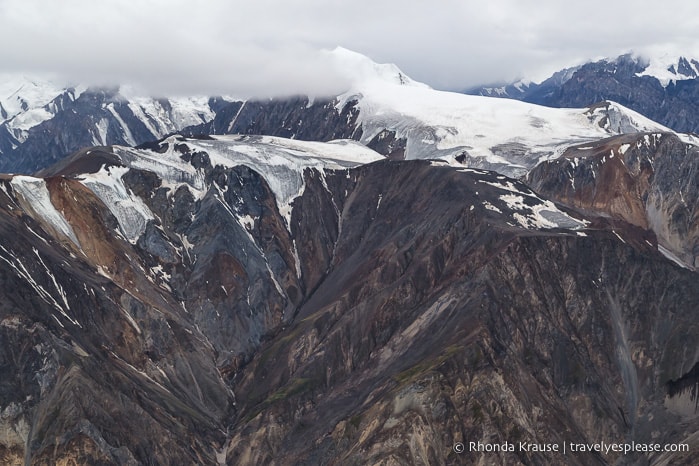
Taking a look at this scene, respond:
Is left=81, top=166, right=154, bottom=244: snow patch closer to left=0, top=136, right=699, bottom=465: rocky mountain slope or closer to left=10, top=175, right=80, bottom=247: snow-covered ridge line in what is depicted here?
left=0, top=136, right=699, bottom=465: rocky mountain slope

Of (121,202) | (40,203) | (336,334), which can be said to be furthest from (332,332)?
(40,203)

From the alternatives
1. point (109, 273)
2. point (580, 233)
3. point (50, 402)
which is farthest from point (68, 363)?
point (580, 233)

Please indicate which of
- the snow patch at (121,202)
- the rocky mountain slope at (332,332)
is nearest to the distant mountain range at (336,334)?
the rocky mountain slope at (332,332)

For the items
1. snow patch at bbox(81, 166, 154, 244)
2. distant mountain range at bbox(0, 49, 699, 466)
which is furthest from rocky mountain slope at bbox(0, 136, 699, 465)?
snow patch at bbox(81, 166, 154, 244)

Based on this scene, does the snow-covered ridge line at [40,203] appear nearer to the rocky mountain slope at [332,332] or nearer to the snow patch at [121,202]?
the rocky mountain slope at [332,332]

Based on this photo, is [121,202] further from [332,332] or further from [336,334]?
[336,334]

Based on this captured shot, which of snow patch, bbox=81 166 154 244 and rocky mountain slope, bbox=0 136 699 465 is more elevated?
snow patch, bbox=81 166 154 244

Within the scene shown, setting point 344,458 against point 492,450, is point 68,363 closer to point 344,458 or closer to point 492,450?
point 344,458

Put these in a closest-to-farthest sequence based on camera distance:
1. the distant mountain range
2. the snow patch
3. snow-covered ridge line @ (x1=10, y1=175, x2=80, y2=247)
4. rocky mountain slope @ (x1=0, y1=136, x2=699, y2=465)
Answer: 1. the distant mountain range
2. rocky mountain slope @ (x1=0, y1=136, x2=699, y2=465)
3. snow-covered ridge line @ (x1=10, y1=175, x2=80, y2=247)
4. the snow patch
